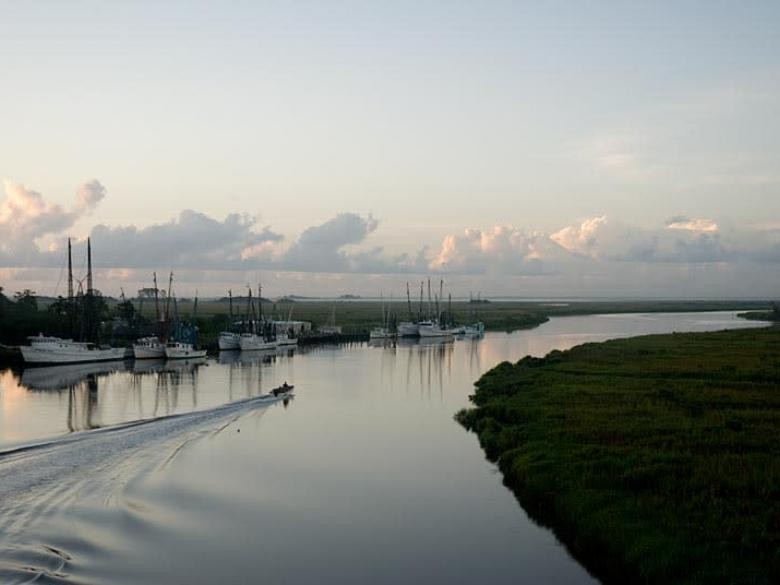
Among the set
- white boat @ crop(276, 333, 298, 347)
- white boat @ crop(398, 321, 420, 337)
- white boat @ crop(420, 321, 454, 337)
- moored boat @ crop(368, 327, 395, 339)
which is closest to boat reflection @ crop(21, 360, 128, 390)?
white boat @ crop(276, 333, 298, 347)

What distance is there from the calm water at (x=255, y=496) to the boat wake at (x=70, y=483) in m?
0.07

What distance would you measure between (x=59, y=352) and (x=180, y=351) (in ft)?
38.2

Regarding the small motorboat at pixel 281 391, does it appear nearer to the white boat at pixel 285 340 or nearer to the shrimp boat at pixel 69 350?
the shrimp boat at pixel 69 350

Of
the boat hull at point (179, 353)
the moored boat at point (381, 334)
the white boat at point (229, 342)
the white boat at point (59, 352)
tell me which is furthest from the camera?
the moored boat at point (381, 334)

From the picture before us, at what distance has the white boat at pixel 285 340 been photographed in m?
96.3

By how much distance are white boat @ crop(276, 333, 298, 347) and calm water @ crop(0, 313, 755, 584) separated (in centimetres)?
4758

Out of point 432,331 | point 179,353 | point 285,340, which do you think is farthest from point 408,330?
point 179,353

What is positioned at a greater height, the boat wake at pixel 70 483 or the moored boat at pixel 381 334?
the moored boat at pixel 381 334

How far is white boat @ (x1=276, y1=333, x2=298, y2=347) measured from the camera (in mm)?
96312

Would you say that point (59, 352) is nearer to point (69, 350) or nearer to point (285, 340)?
point (69, 350)

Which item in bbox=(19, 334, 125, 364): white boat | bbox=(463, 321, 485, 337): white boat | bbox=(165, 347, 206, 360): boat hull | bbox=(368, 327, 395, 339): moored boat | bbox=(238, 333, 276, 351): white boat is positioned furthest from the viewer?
bbox=(463, 321, 485, 337): white boat

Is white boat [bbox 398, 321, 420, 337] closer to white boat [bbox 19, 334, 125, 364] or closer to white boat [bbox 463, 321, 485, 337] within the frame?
white boat [bbox 463, 321, 485, 337]

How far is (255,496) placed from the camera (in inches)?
973

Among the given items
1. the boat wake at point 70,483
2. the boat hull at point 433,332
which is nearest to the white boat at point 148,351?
the boat wake at point 70,483
